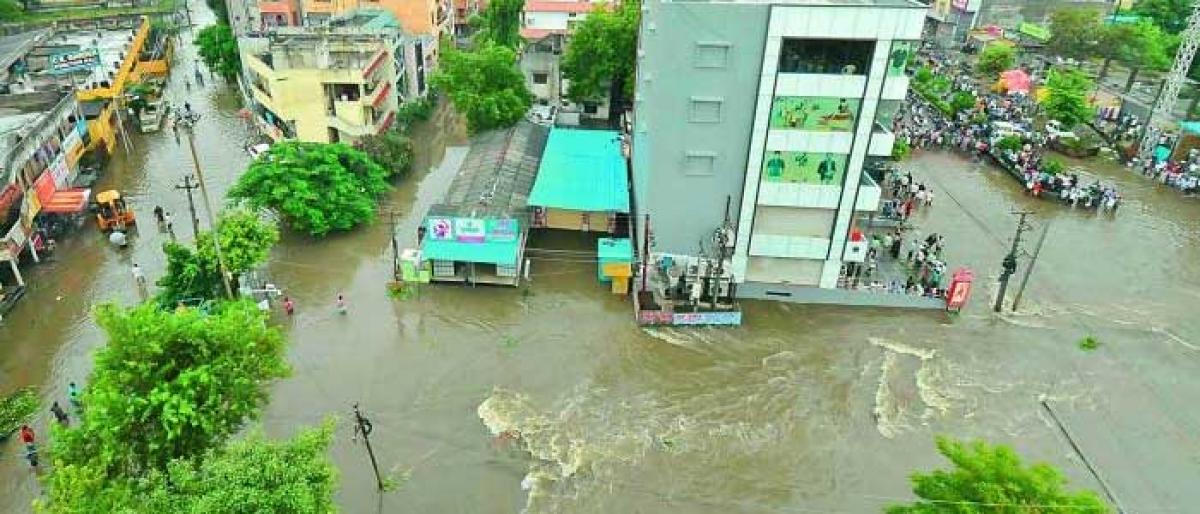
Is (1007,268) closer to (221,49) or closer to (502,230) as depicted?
(502,230)

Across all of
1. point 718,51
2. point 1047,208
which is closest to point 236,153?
point 718,51

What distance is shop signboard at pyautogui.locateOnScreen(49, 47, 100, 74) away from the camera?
44.5 metres

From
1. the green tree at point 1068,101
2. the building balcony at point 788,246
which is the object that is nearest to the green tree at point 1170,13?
the green tree at point 1068,101

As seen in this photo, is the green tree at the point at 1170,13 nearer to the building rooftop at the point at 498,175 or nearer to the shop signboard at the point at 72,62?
the building rooftop at the point at 498,175

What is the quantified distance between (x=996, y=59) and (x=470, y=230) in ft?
165

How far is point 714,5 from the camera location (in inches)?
929

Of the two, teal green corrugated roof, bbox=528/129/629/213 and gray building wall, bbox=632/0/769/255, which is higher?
gray building wall, bbox=632/0/769/255

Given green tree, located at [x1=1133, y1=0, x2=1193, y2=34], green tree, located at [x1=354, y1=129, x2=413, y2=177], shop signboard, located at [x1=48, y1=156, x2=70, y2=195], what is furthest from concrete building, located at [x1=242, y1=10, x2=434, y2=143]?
green tree, located at [x1=1133, y1=0, x2=1193, y2=34]

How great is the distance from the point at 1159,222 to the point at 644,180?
91.5 feet

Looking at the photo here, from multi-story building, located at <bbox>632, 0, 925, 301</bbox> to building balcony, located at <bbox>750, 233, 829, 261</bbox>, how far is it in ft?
0.12

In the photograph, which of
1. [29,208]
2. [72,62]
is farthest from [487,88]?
[72,62]

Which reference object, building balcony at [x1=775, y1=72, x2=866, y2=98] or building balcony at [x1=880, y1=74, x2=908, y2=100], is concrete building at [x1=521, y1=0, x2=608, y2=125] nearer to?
building balcony at [x1=775, y1=72, x2=866, y2=98]

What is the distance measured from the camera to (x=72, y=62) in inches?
1762

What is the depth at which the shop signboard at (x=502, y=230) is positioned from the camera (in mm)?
28406
